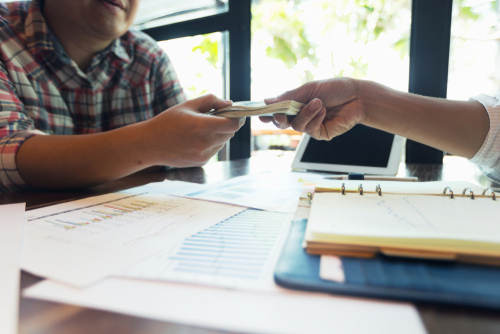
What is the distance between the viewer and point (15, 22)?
34.6 inches

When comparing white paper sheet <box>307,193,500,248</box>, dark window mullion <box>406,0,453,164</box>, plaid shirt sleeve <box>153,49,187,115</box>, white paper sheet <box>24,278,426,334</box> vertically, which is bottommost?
white paper sheet <box>24,278,426,334</box>

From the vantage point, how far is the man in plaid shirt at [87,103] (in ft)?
1.73

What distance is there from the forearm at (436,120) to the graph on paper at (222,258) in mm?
486

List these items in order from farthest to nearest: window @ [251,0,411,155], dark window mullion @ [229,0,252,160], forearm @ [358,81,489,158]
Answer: dark window mullion @ [229,0,252,160] → window @ [251,0,411,155] → forearm @ [358,81,489,158]

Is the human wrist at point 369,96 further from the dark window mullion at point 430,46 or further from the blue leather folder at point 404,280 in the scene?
the dark window mullion at point 430,46

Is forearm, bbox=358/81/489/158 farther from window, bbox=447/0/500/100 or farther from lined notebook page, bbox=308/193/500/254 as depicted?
window, bbox=447/0/500/100

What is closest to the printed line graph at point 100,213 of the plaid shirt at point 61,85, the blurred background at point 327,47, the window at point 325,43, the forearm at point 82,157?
the forearm at point 82,157

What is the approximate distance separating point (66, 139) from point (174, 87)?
0.67m

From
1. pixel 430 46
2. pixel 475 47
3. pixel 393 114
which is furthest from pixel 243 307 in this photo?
pixel 475 47

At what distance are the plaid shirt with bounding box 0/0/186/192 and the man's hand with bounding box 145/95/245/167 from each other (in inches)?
12.8

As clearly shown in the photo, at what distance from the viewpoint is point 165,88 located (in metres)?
1.16

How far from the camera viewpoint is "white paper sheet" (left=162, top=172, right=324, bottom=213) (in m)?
0.45

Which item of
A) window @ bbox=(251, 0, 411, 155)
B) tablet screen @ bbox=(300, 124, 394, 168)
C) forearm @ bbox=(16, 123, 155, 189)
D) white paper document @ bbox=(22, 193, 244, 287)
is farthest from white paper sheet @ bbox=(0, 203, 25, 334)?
window @ bbox=(251, 0, 411, 155)

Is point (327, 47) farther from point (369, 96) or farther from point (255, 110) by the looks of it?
point (255, 110)
